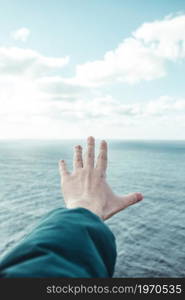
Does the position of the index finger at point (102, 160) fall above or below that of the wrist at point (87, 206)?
above

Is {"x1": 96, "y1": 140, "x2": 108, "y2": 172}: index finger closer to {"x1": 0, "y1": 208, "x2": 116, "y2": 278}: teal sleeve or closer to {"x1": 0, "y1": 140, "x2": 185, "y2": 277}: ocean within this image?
{"x1": 0, "y1": 208, "x2": 116, "y2": 278}: teal sleeve

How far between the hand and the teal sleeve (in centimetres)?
66

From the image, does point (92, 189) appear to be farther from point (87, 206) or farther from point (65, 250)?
point (65, 250)

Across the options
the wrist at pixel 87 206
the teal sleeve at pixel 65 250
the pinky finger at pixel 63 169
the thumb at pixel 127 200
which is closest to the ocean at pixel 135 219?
the pinky finger at pixel 63 169

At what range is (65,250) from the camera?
69.2 inches

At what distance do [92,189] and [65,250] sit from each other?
1.19m

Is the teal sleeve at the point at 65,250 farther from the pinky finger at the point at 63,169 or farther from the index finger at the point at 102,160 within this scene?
the pinky finger at the point at 63,169

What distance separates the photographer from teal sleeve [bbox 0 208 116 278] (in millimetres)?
1595

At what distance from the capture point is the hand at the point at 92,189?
2.82 m

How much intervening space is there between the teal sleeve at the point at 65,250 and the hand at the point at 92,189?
0.66 m

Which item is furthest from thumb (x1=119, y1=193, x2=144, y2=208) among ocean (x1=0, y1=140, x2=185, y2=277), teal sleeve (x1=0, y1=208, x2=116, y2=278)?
ocean (x1=0, y1=140, x2=185, y2=277)

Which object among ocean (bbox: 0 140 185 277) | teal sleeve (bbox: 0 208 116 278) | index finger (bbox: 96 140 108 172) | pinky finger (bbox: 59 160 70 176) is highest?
index finger (bbox: 96 140 108 172)

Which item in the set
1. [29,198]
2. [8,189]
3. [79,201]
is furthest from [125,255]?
[8,189]

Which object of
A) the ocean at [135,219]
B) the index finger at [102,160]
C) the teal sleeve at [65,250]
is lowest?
the ocean at [135,219]
